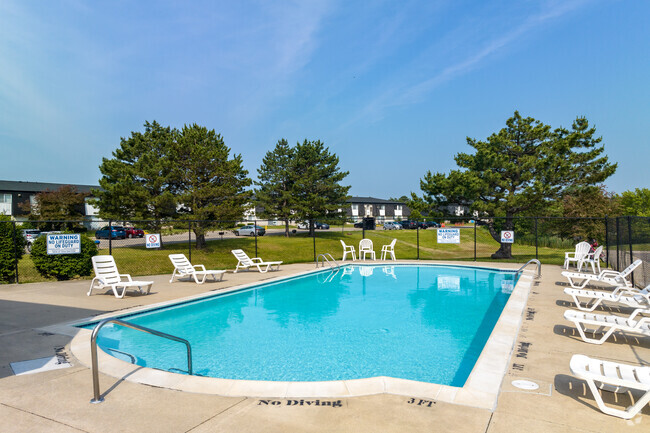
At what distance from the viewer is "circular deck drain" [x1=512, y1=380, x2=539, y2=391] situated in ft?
13.1

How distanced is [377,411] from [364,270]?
1344 centimetres

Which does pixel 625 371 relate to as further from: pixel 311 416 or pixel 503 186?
pixel 503 186

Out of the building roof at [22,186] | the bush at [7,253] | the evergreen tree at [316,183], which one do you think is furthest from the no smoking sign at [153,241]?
the building roof at [22,186]

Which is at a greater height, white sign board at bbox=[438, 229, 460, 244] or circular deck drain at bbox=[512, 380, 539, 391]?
white sign board at bbox=[438, 229, 460, 244]

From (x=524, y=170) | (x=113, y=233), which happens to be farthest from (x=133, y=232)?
(x=524, y=170)

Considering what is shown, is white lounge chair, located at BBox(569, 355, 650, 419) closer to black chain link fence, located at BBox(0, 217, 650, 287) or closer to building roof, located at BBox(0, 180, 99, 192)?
black chain link fence, located at BBox(0, 217, 650, 287)

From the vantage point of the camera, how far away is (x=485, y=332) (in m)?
7.82

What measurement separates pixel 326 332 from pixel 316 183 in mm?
30011

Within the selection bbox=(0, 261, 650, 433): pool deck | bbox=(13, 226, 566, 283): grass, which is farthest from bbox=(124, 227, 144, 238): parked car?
bbox=(0, 261, 650, 433): pool deck

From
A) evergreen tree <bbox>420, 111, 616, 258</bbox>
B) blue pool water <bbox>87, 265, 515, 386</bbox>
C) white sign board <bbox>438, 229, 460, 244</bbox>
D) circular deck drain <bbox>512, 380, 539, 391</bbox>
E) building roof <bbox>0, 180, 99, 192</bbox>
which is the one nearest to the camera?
circular deck drain <bbox>512, 380, 539, 391</bbox>

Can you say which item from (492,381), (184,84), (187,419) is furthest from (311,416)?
(184,84)

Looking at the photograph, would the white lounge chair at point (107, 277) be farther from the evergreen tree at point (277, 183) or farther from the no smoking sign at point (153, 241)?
the evergreen tree at point (277, 183)

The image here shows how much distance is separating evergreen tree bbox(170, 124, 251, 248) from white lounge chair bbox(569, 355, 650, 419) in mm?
21851

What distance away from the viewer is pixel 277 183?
127 feet
